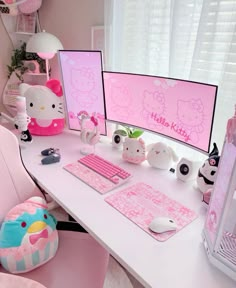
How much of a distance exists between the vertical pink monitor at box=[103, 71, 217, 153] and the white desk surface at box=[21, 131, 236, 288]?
21cm

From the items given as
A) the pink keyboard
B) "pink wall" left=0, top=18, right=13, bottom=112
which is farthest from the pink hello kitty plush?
"pink wall" left=0, top=18, right=13, bottom=112

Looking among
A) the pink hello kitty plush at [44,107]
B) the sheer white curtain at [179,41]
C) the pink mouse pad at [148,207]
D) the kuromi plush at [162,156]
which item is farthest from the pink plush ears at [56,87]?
the pink mouse pad at [148,207]

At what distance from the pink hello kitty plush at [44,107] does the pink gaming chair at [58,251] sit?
53cm

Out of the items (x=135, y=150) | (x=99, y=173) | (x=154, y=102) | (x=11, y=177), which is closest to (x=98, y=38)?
(x=154, y=102)

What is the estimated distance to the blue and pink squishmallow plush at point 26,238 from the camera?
2.59ft

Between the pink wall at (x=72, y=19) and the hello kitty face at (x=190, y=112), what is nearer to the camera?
the hello kitty face at (x=190, y=112)

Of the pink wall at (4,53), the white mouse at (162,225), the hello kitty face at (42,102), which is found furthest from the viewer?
the pink wall at (4,53)

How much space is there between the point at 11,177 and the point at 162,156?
2.18 feet

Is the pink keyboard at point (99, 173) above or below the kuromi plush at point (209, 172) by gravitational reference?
below

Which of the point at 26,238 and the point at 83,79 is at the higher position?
the point at 83,79

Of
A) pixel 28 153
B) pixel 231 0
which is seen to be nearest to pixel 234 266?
pixel 231 0

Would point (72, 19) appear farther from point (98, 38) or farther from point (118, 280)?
point (118, 280)

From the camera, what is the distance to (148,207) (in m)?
0.88

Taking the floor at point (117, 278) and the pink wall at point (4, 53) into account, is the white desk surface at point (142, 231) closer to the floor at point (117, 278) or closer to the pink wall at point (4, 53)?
the floor at point (117, 278)
